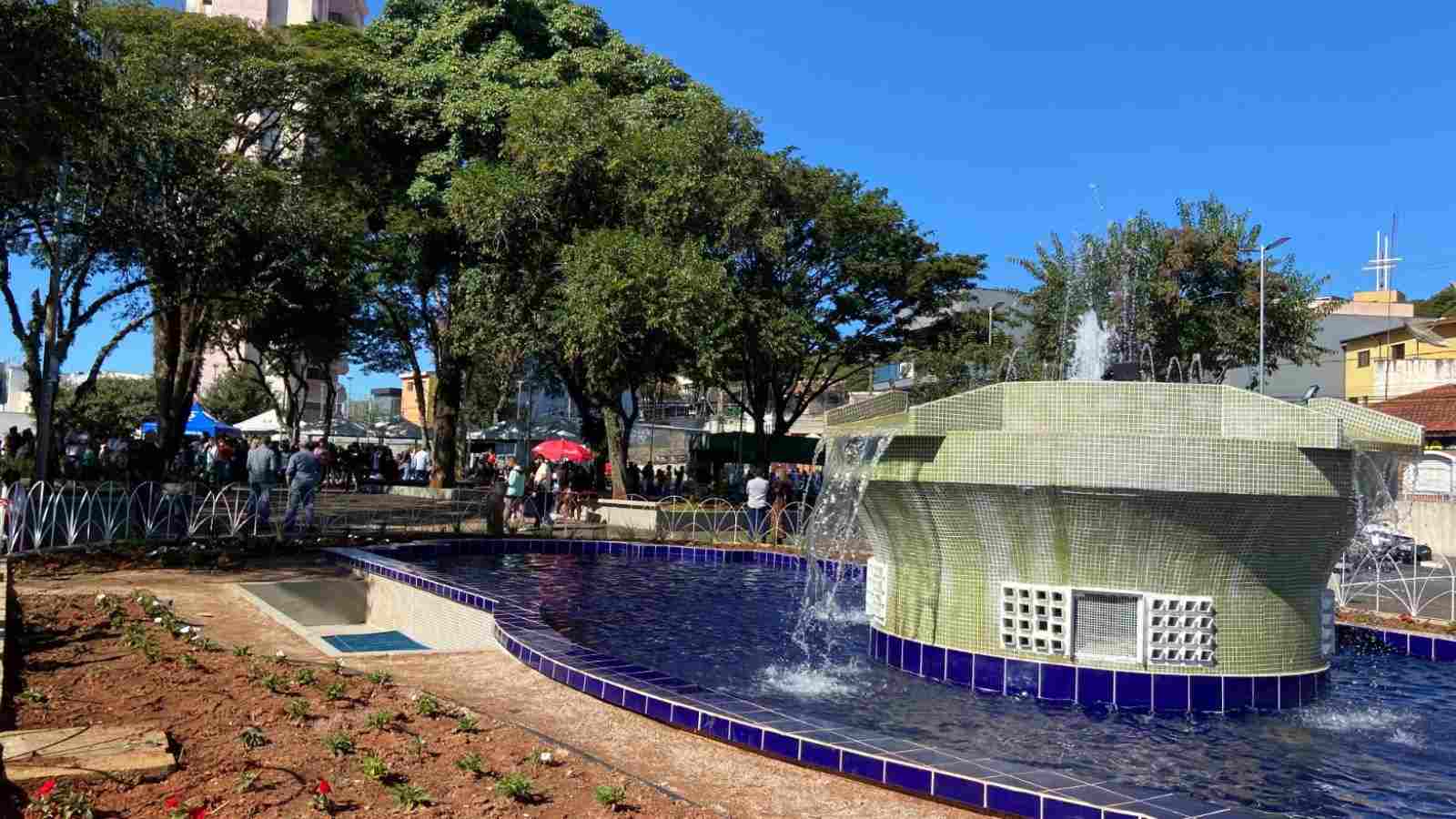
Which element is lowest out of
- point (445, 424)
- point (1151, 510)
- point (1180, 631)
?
point (1180, 631)

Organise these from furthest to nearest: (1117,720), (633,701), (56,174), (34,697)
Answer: (56,174)
(1117,720)
(633,701)
(34,697)

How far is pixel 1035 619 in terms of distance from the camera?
28.3 feet

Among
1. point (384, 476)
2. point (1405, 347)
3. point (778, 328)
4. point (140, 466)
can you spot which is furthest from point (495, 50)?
point (1405, 347)

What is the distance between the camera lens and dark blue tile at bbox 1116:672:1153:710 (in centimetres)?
831

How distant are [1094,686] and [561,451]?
27.9 meters

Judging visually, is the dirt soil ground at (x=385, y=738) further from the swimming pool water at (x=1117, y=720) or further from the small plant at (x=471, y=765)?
the swimming pool water at (x=1117, y=720)

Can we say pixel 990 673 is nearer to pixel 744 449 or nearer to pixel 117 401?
pixel 744 449

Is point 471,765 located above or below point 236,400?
below

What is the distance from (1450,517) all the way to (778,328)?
1663 cm

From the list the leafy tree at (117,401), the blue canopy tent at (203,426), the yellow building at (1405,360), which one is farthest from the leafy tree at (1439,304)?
the leafy tree at (117,401)

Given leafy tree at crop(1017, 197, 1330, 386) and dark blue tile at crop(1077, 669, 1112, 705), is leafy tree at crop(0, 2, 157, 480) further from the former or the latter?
leafy tree at crop(1017, 197, 1330, 386)

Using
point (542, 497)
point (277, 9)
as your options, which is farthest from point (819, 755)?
point (277, 9)

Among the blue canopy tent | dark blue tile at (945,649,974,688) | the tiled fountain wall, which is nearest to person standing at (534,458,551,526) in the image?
dark blue tile at (945,649,974,688)

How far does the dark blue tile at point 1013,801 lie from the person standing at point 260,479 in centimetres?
1540
